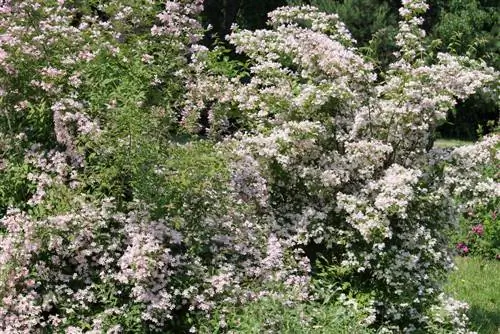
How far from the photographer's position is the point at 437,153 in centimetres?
512

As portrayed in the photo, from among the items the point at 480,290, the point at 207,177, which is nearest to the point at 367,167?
the point at 207,177

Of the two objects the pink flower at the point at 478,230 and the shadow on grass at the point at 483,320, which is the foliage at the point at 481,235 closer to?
the pink flower at the point at 478,230

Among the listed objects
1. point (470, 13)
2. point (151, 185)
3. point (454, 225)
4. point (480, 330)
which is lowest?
point (480, 330)

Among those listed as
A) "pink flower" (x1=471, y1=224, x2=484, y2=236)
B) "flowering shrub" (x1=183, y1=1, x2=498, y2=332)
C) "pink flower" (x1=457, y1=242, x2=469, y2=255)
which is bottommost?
"pink flower" (x1=457, y1=242, x2=469, y2=255)

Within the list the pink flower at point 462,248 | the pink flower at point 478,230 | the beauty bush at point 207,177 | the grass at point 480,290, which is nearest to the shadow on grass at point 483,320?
the grass at point 480,290

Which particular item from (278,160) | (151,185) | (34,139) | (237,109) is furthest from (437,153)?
(34,139)

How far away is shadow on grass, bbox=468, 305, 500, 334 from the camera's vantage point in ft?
18.9

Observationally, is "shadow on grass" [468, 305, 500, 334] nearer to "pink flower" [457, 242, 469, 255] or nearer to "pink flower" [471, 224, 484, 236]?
"pink flower" [457, 242, 469, 255]

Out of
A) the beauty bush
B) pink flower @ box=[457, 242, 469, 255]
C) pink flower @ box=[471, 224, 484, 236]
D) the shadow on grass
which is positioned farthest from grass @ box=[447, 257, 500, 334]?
the beauty bush

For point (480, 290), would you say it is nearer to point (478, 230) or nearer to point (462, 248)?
point (462, 248)

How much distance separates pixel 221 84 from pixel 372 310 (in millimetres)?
2030

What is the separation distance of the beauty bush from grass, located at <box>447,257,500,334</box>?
110cm

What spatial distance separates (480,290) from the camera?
680 centimetres

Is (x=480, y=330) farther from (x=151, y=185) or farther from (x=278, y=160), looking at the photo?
(x=151, y=185)
